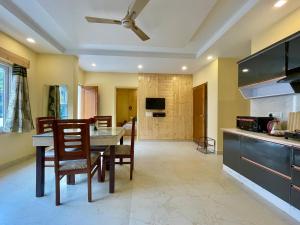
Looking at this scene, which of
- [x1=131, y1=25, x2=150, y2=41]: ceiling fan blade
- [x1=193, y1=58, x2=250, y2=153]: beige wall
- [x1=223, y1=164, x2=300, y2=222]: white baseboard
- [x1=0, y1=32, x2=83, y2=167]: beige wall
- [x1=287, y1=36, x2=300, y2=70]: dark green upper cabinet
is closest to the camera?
[x1=223, y1=164, x2=300, y2=222]: white baseboard

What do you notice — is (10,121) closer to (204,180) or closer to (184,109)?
(204,180)

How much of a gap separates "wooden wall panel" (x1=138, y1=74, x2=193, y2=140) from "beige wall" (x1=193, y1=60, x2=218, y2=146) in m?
1.28

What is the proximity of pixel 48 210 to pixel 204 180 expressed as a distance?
2.26m

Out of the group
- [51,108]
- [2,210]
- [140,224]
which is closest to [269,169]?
[140,224]

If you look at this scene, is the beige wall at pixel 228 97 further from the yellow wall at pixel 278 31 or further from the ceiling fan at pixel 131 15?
the ceiling fan at pixel 131 15

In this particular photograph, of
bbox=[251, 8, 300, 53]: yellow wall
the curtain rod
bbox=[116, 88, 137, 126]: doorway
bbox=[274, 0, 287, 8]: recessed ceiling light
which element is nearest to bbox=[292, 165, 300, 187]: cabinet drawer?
bbox=[251, 8, 300, 53]: yellow wall

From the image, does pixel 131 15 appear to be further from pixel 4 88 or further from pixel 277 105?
pixel 4 88

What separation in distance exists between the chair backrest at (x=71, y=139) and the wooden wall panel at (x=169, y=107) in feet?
15.7

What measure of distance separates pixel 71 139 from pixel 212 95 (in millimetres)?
4214

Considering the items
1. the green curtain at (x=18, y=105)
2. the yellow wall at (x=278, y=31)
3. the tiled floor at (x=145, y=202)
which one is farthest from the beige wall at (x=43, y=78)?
the yellow wall at (x=278, y=31)

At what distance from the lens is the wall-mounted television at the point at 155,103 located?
6973 millimetres

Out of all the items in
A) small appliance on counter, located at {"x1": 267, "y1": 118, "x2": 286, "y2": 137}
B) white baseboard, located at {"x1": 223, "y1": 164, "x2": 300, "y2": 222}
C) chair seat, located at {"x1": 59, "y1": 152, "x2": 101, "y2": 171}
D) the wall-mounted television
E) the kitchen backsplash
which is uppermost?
the wall-mounted television

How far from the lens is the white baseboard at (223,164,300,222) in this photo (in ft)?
6.61

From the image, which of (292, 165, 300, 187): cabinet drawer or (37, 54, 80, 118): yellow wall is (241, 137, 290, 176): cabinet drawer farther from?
(37, 54, 80, 118): yellow wall
